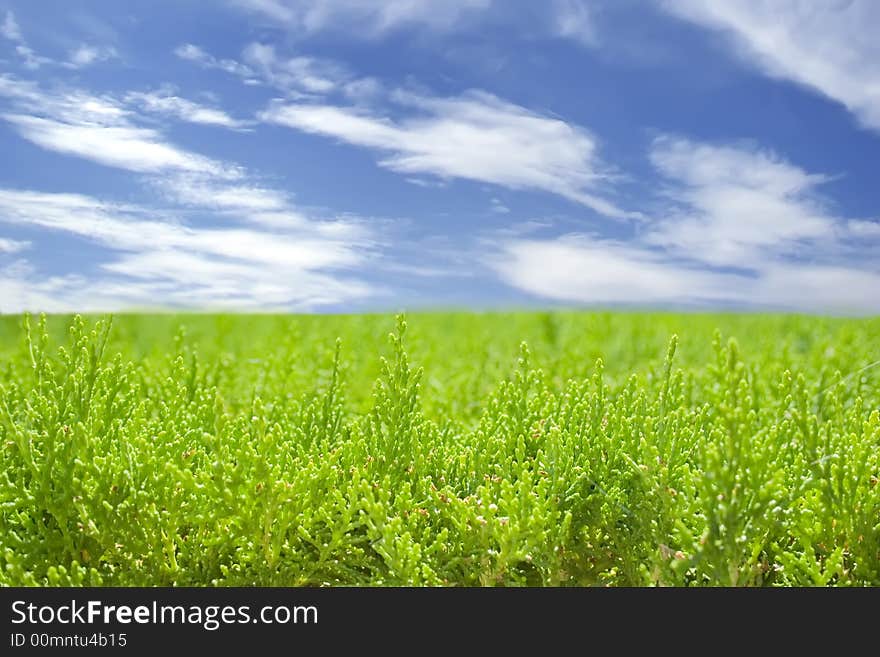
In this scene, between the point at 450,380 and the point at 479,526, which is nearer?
the point at 479,526

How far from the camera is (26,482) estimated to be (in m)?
3.24

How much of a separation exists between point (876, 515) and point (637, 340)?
6172 millimetres

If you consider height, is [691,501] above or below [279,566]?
above

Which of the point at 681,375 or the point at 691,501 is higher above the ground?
the point at 681,375

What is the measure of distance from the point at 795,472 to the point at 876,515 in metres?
0.30

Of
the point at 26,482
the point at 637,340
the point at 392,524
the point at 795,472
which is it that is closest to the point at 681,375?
the point at 795,472

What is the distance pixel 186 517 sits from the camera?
118 inches

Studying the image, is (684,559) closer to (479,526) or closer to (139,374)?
(479,526)

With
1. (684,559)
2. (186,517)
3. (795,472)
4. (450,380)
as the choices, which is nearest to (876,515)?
(795,472)
